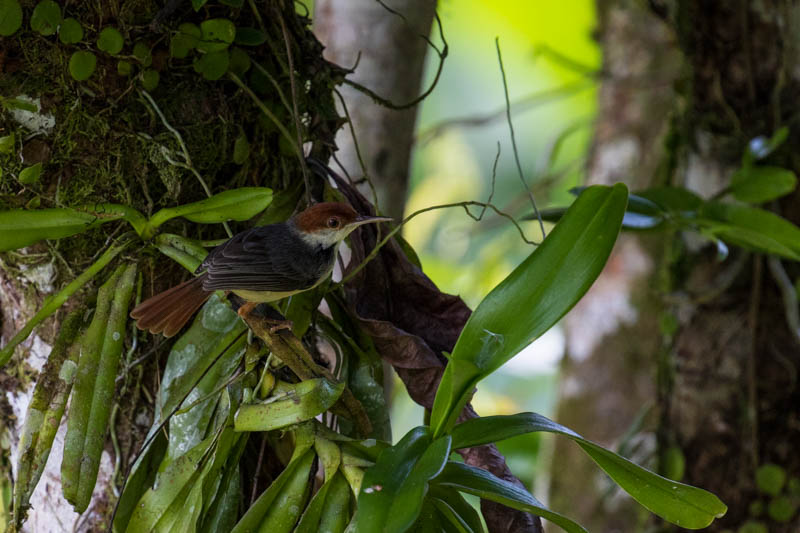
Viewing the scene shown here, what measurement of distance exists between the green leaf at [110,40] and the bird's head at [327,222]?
361 millimetres

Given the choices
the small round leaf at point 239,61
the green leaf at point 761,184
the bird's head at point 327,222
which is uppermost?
the green leaf at point 761,184

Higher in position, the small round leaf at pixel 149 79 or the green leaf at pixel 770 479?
the green leaf at pixel 770 479

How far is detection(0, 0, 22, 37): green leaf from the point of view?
3.42ft

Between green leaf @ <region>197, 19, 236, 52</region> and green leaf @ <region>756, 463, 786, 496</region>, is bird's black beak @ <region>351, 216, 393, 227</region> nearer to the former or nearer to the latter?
green leaf @ <region>197, 19, 236, 52</region>

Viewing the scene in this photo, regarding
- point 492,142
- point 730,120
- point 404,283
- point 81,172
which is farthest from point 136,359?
point 492,142

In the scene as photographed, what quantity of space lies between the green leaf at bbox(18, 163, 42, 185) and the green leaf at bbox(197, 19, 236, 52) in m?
0.29

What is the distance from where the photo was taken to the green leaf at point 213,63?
3.82 feet

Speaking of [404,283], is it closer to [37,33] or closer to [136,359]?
[136,359]

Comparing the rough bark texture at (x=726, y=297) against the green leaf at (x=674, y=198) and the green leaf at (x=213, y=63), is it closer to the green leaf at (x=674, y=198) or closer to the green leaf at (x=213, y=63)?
the green leaf at (x=674, y=198)

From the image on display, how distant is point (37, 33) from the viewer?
1.10 m

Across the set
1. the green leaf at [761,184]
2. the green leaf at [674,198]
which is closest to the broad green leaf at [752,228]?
the green leaf at [674,198]

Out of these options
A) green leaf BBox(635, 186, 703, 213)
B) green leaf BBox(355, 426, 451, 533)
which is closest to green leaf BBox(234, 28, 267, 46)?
green leaf BBox(355, 426, 451, 533)

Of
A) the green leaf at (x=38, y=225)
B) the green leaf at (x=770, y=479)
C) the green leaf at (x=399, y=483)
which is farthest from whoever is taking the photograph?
the green leaf at (x=770, y=479)

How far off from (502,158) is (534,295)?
15.1 ft
